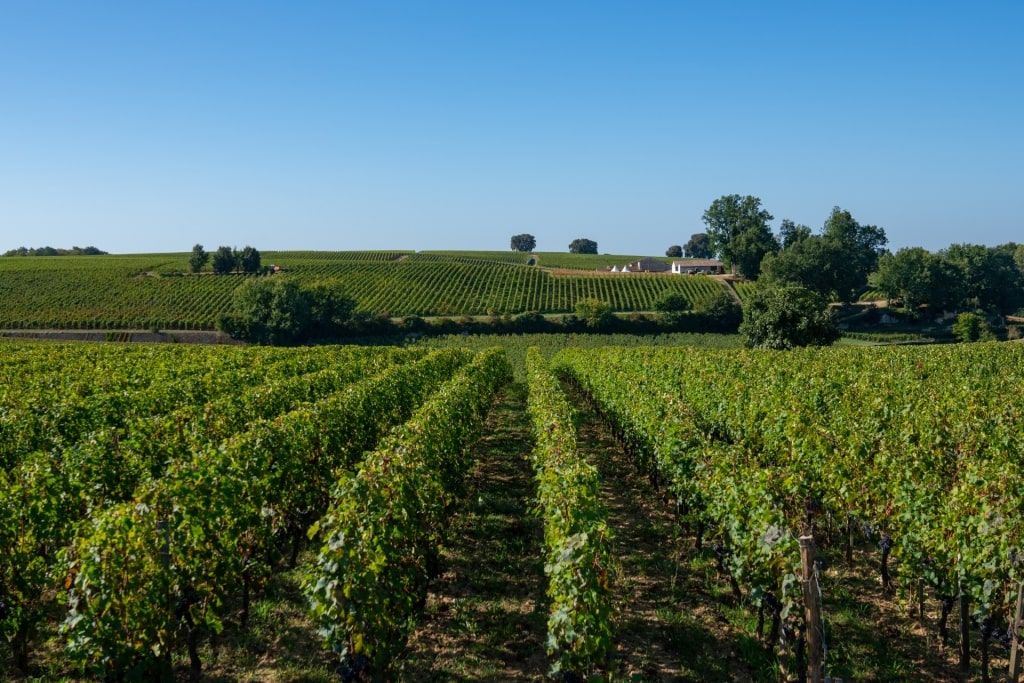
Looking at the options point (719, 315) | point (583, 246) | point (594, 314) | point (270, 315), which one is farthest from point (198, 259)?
point (583, 246)

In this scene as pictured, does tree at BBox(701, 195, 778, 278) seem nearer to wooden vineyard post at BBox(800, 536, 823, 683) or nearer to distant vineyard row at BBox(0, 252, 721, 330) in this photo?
distant vineyard row at BBox(0, 252, 721, 330)

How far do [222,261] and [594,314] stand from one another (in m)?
56.8

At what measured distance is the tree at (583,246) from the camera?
7648 inches

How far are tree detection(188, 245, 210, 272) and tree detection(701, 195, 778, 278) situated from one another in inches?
2819

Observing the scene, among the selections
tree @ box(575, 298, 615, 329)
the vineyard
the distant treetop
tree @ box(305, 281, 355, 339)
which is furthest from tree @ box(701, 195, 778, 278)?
the distant treetop

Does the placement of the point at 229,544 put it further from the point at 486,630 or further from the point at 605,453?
the point at 605,453

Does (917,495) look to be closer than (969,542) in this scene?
No

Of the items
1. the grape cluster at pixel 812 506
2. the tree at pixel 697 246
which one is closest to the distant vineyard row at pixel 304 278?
the grape cluster at pixel 812 506

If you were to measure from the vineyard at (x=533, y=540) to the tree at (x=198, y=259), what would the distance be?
3370 inches

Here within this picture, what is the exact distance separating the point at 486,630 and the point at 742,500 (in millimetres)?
3418

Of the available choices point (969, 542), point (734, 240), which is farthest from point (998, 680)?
point (734, 240)

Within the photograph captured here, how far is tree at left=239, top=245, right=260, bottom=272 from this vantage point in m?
92.2

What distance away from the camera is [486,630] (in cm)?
778

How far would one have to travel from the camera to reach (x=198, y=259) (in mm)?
91625
